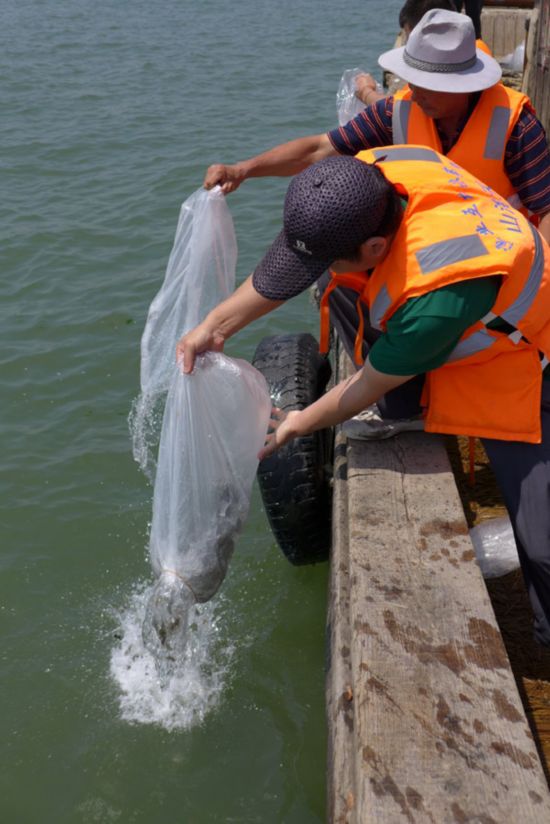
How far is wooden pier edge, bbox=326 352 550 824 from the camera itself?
2.41 m

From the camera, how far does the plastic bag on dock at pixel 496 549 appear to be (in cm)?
408

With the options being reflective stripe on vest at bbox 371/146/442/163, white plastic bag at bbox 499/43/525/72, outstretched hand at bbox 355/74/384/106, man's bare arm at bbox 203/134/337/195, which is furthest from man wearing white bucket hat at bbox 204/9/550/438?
white plastic bag at bbox 499/43/525/72

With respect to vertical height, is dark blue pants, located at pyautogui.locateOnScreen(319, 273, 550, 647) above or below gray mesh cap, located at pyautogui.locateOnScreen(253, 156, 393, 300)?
below

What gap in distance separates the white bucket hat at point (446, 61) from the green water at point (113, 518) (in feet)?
8.10

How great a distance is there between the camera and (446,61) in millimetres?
4035

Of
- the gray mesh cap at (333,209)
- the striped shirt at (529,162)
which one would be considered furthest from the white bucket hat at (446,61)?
the gray mesh cap at (333,209)

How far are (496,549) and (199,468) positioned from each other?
52.1 inches

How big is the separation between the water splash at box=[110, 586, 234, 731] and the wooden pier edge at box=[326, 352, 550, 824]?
112 cm

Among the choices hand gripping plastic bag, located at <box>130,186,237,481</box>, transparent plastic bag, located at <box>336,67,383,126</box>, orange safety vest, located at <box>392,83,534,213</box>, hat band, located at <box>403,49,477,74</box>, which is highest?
hat band, located at <box>403,49,477,74</box>

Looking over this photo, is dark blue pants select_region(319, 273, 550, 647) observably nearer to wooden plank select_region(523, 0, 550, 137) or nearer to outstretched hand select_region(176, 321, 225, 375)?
outstretched hand select_region(176, 321, 225, 375)

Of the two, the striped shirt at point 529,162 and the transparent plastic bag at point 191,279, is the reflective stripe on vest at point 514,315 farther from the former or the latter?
the transparent plastic bag at point 191,279

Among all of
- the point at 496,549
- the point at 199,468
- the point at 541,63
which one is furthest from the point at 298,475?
the point at 541,63

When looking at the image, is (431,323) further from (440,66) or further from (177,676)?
(177,676)

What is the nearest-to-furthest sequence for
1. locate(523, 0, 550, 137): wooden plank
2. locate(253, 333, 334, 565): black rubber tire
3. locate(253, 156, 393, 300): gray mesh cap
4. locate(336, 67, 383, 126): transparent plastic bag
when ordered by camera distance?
locate(253, 156, 393, 300): gray mesh cap, locate(253, 333, 334, 565): black rubber tire, locate(523, 0, 550, 137): wooden plank, locate(336, 67, 383, 126): transparent plastic bag
